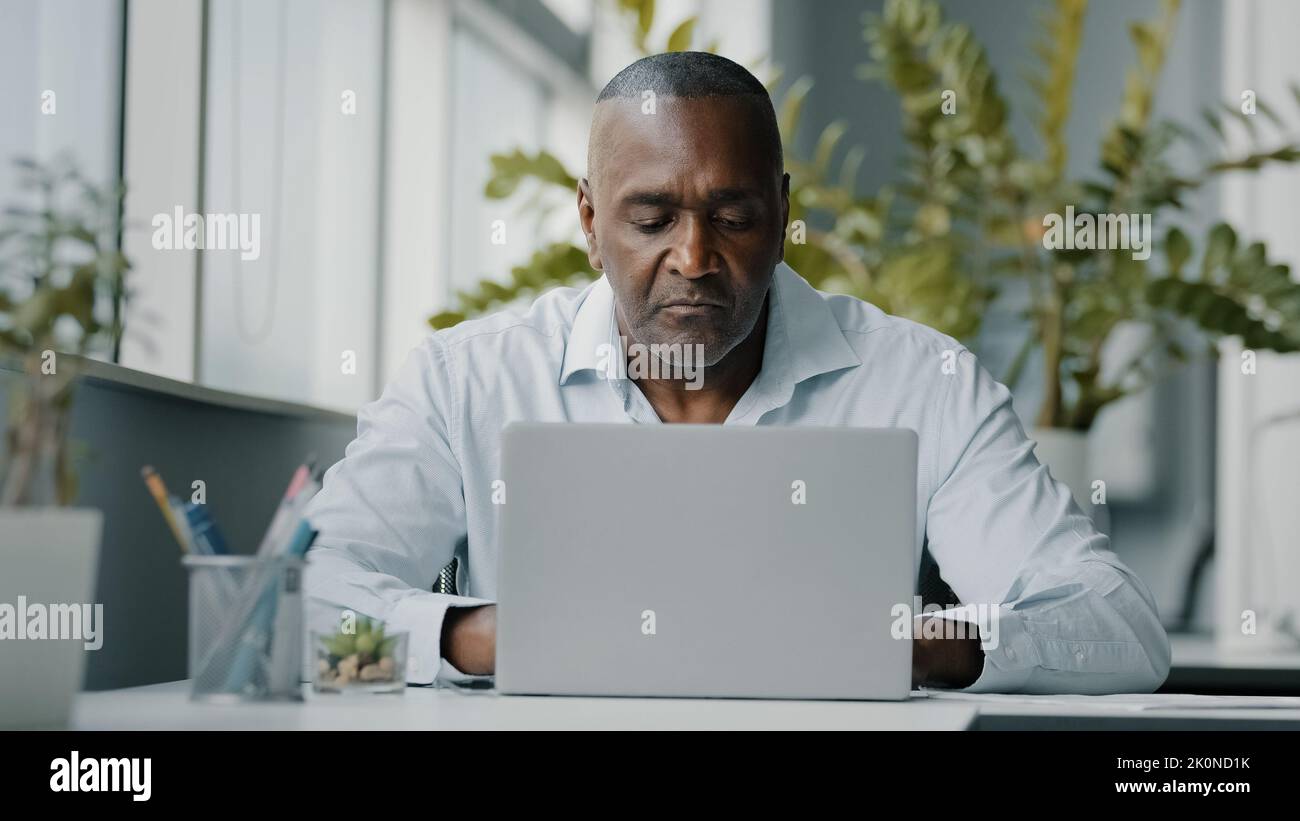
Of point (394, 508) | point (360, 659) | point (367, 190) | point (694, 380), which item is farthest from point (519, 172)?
point (360, 659)

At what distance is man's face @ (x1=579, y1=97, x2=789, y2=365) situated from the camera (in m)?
1.74

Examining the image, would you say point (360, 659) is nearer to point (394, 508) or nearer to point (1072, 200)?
point (394, 508)

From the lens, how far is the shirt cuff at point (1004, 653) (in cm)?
137

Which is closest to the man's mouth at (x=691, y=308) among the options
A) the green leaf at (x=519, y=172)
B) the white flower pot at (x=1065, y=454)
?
the green leaf at (x=519, y=172)

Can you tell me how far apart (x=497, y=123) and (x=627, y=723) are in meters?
3.04

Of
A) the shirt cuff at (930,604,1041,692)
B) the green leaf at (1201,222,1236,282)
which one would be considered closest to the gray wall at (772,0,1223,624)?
the green leaf at (1201,222,1236,282)

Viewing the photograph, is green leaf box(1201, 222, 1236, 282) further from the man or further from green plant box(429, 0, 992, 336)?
the man

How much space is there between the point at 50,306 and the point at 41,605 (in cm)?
48

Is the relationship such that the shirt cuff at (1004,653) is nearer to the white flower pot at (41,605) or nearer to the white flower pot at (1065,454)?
the white flower pot at (41,605)

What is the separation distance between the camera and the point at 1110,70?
484cm

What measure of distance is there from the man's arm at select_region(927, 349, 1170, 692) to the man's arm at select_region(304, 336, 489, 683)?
53 cm
